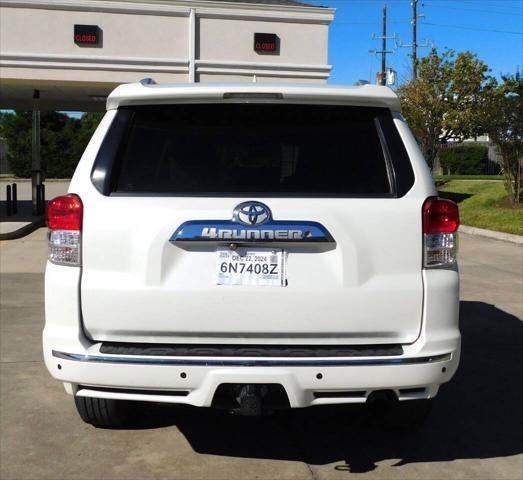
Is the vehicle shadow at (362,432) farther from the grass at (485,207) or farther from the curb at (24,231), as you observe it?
the grass at (485,207)

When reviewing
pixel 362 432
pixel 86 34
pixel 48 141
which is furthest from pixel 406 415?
pixel 48 141

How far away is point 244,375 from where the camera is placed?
10.0ft

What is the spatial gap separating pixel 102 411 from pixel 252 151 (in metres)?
1.83

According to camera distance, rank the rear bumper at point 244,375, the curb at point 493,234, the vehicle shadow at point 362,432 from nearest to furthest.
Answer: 1. the rear bumper at point 244,375
2. the vehicle shadow at point 362,432
3. the curb at point 493,234

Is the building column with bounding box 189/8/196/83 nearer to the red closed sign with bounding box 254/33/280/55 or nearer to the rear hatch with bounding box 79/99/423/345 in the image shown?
the red closed sign with bounding box 254/33/280/55

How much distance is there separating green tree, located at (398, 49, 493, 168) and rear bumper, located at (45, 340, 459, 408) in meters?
19.1

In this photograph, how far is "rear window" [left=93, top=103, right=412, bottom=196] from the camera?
10.7 feet

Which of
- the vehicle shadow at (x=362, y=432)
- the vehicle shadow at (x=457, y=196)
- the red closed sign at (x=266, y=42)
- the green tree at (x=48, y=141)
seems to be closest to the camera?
the vehicle shadow at (x=362, y=432)

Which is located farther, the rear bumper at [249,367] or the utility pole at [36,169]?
the utility pole at [36,169]

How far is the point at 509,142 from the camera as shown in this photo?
1889cm

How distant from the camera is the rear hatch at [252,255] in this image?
10.2 feet

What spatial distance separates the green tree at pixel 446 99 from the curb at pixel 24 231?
525 inches

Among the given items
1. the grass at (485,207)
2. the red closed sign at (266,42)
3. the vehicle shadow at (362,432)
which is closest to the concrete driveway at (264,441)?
the vehicle shadow at (362,432)

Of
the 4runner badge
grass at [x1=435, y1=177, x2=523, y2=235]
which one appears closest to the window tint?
the 4runner badge
